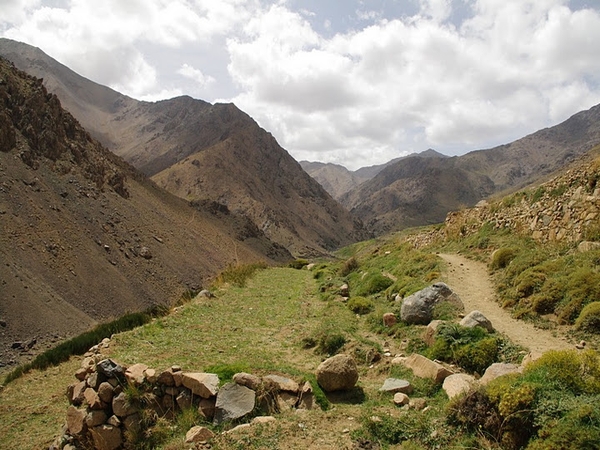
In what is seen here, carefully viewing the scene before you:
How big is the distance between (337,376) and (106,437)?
5.16 meters

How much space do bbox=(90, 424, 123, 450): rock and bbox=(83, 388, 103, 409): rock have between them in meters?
0.46

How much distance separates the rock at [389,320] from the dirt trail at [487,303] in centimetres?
257

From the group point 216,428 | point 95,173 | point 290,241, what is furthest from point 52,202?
point 290,241

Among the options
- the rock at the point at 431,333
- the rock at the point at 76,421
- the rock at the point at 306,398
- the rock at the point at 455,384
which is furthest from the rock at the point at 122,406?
the rock at the point at 431,333

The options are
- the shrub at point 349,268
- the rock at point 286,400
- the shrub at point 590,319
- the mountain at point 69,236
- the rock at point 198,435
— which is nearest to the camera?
the rock at point 198,435

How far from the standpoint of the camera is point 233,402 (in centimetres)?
869

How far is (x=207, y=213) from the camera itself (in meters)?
85.1

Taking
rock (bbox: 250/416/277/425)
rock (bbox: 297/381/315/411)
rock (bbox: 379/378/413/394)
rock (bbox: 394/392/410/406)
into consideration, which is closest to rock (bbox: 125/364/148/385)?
rock (bbox: 250/416/277/425)

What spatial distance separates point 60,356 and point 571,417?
19087mm

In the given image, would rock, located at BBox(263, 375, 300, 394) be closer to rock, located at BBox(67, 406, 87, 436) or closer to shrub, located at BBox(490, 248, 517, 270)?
rock, located at BBox(67, 406, 87, 436)

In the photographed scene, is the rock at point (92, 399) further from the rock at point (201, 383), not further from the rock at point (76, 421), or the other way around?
the rock at point (201, 383)

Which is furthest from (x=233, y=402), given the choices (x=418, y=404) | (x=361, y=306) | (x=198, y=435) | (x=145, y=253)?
(x=145, y=253)

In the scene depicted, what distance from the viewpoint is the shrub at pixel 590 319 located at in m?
10.5

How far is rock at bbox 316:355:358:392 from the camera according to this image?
925cm
